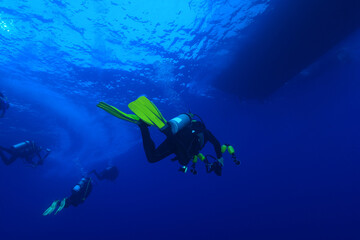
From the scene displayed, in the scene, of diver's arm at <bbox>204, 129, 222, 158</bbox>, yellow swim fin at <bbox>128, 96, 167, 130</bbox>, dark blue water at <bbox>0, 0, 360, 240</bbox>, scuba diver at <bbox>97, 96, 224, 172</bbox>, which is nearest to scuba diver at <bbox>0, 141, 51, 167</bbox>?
dark blue water at <bbox>0, 0, 360, 240</bbox>

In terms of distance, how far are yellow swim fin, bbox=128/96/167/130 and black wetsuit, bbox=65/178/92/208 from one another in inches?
317

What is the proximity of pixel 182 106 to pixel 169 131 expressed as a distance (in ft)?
57.5

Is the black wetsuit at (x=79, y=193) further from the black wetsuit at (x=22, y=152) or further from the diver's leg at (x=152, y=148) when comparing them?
the diver's leg at (x=152, y=148)

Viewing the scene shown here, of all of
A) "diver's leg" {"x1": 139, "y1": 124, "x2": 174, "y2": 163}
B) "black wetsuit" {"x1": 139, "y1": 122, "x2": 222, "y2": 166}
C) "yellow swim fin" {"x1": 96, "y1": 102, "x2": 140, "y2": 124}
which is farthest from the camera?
"diver's leg" {"x1": 139, "y1": 124, "x2": 174, "y2": 163}

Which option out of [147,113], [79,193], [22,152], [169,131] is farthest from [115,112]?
[22,152]

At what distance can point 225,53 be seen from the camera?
13.9 metres

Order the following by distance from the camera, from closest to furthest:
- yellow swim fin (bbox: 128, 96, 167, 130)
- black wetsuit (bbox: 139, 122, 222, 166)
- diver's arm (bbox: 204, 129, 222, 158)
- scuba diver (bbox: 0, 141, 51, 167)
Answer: yellow swim fin (bbox: 128, 96, 167, 130) < black wetsuit (bbox: 139, 122, 222, 166) < diver's arm (bbox: 204, 129, 222, 158) < scuba diver (bbox: 0, 141, 51, 167)

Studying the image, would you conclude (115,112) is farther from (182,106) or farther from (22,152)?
(182,106)

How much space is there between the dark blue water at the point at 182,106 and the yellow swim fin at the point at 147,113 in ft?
25.5

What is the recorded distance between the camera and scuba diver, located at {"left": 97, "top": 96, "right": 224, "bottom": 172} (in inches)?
148

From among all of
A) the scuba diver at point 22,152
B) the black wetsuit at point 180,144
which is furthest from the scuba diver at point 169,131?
the scuba diver at point 22,152

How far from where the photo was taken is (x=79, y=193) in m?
9.80

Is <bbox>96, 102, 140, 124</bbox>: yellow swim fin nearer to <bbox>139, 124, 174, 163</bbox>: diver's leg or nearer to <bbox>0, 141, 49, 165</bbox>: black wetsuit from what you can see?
<bbox>139, 124, 174, 163</bbox>: diver's leg

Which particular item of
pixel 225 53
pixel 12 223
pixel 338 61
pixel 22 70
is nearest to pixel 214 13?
pixel 225 53
